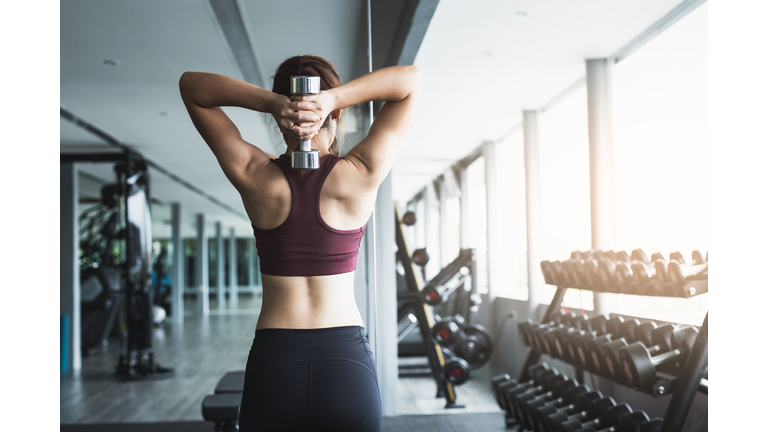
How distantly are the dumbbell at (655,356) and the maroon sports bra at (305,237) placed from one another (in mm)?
1664

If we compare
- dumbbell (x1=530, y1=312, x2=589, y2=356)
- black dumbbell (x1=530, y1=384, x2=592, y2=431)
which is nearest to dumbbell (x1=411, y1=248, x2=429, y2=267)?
dumbbell (x1=530, y1=312, x2=589, y2=356)

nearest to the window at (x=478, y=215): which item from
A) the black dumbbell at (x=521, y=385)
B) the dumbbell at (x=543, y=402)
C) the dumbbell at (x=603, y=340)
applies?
the black dumbbell at (x=521, y=385)

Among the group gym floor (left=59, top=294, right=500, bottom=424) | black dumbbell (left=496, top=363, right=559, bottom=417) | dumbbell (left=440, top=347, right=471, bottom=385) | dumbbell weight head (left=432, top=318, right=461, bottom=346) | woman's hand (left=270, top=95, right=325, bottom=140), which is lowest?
gym floor (left=59, top=294, right=500, bottom=424)

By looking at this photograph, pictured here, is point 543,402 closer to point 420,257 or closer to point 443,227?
point 420,257

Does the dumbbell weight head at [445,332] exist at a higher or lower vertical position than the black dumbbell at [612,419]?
higher

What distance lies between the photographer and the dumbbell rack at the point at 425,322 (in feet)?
12.8

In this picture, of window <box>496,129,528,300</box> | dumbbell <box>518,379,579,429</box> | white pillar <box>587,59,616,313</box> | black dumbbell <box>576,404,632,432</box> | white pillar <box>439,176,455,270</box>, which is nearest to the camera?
black dumbbell <box>576,404,632,432</box>

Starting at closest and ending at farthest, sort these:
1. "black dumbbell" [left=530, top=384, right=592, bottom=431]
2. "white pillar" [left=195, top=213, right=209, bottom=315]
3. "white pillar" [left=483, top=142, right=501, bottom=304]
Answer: "black dumbbell" [left=530, top=384, right=592, bottom=431]
"white pillar" [left=483, top=142, right=501, bottom=304]
"white pillar" [left=195, top=213, right=209, bottom=315]

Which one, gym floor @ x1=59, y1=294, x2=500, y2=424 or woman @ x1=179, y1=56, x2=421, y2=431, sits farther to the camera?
gym floor @ x1=59, y1=294, x2=500, y2=424

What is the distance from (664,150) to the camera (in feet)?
9.87

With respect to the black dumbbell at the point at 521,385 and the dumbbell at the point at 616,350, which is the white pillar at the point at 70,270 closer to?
the black dumbbell at the point at 521,385

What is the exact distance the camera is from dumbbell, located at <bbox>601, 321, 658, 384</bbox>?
2.27m

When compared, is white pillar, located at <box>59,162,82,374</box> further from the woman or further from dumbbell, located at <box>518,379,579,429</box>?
the woman
